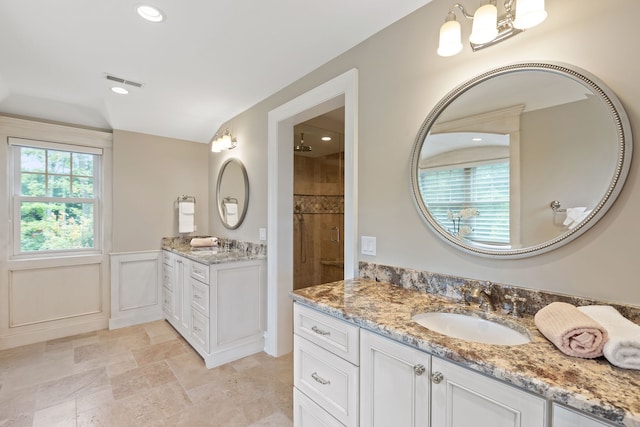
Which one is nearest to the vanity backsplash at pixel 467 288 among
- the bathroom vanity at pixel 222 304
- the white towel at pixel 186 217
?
the bathroom vanity at pixel 222 304

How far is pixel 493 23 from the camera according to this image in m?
1.15

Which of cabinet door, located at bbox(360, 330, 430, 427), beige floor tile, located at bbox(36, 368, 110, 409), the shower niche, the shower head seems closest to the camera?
cabinet door, located at bbox(360, 330, 430, 427)

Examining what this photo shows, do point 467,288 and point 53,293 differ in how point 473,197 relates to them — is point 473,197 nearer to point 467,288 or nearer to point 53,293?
point 467,288

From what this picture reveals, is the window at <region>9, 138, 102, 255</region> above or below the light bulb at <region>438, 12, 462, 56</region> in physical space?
below

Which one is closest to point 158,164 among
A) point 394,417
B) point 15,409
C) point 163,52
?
point 163,52

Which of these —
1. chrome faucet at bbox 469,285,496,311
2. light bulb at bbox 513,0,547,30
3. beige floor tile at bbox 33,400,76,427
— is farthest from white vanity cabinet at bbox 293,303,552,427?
beige floor tile at bbox 33,400,76,427

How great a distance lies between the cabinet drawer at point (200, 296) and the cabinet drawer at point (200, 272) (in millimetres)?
47

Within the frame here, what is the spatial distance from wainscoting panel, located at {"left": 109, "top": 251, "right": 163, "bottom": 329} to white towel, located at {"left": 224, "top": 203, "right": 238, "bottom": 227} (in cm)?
103

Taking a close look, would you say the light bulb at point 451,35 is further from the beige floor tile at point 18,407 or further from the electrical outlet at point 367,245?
the beige floor tile at point 18,407

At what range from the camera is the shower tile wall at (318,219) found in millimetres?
3928

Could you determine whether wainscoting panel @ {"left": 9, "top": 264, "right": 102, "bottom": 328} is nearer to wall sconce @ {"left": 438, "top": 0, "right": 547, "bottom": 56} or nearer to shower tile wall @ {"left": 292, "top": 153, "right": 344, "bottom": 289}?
shower tile wall @ {"left": 292, "top": 153, "right": 344, "bottom": 289}

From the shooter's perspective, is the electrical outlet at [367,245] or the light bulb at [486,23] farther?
the electrical outlet at [367,245]

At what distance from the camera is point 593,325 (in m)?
0.80

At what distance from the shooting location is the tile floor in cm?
189
